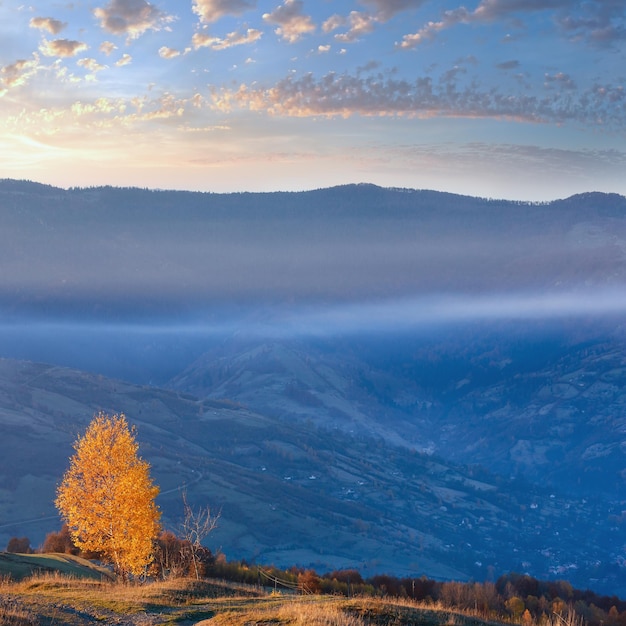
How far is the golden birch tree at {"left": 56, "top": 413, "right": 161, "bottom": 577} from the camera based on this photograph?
71.4 meters

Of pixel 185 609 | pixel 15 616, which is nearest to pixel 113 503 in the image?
pixel 185 609

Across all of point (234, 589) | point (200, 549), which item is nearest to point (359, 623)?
point (234, 589)

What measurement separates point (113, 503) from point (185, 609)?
31.0 meters

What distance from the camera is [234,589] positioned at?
54.9 meters


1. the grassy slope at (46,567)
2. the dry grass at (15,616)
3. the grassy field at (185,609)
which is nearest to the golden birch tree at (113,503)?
the grassy slope at (46,567)

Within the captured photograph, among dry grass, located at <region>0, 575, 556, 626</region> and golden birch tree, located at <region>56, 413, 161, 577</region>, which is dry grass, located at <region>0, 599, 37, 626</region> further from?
golden birch tree, located at <region>56, 413, 161, 577</region>

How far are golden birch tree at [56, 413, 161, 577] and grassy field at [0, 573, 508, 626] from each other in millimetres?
19257

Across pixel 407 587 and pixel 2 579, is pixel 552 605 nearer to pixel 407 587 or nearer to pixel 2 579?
pixel 407 587

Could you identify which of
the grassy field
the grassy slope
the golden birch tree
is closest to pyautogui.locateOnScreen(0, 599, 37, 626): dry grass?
the grassy field

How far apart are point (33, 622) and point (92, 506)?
36129mm

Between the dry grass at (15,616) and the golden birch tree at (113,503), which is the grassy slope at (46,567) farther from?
the dry grass at (15,616)

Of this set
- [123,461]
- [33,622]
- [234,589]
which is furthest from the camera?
[123,461]

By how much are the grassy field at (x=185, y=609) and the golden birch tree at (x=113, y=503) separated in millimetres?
19257

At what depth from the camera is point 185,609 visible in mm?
43719
